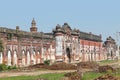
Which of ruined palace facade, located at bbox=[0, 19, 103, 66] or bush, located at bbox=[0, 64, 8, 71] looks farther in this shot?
ruined palace facade, located at bbox=[0, 19, 103, 66]

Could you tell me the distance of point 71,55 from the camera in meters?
58.6

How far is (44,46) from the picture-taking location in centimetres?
4962

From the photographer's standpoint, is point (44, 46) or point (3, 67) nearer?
point (3, 67)

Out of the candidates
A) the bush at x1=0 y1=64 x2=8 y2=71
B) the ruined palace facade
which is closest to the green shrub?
the bush at x1=0 y1=64 x2=8 y2=71

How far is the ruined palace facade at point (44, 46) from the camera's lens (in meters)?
39.2

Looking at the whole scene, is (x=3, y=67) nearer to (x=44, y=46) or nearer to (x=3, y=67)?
(x=3, y=67)

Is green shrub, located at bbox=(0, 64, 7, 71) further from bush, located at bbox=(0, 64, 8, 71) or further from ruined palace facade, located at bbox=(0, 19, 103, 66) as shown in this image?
ruined palace facade, located at bbox=(0, 19, 103, 66)

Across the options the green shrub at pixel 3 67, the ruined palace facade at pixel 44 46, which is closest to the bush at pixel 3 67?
the green shrub at pixel 3 67

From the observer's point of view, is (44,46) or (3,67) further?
(44,46)

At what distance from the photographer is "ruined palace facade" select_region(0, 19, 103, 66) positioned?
3922 centimetres

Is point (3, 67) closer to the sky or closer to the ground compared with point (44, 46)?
closer to the ground

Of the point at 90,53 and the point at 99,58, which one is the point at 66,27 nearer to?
the point at 90,53

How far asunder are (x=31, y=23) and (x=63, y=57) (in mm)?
8229

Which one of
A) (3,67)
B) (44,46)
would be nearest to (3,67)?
(3,67)
